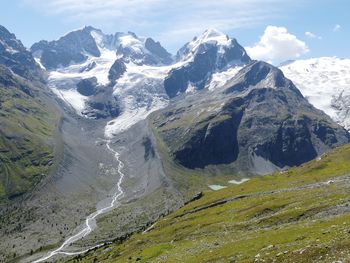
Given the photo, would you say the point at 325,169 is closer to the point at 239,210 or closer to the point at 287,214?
the point at 239,210

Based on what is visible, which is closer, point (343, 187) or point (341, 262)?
point (341, 262)

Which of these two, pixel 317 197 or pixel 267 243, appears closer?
pixel 267 243

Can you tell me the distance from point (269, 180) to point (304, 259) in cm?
13084

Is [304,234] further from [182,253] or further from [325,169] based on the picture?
[325,169]

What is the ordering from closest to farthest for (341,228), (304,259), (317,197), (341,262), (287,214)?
(341,262) → (304,259) → (341,228) → (287,214) → (317,197)

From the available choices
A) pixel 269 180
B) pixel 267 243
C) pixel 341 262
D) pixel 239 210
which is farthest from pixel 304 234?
pixel 269 180

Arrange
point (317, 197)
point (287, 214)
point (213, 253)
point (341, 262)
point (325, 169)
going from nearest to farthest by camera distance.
Answer: point (341, 262)
point (213, 253)
point (287, 214)
point (317, 197)
point (325, 169)

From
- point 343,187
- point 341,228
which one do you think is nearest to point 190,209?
point 343,187

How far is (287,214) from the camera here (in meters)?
85.1

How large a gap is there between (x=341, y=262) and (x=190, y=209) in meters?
123

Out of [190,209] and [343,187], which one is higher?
[343,187]

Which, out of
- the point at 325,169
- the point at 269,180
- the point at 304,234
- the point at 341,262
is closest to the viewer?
the point at 341,262

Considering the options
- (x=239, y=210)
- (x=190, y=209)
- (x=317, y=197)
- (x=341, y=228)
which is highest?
(x=341, y=228)

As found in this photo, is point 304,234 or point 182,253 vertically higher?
point 304,234
